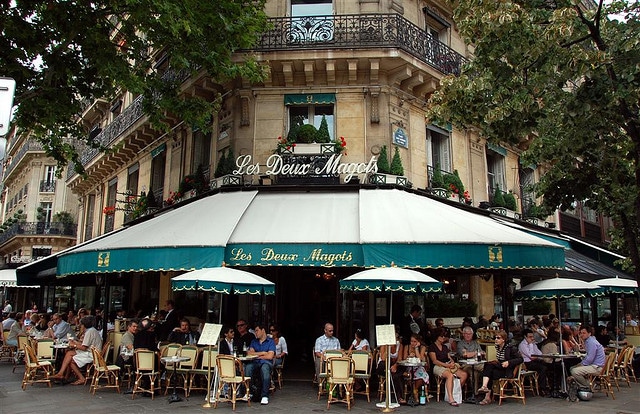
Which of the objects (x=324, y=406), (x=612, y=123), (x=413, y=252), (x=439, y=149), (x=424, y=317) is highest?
(x=439, y=149)

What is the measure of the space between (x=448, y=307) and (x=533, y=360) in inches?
150

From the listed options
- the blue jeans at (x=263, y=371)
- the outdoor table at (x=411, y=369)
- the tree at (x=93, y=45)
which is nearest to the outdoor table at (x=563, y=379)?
the outdoor table at (x=411, y=369)

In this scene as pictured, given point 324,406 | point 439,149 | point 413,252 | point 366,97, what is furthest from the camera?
point 439,149

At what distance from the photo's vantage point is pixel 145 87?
10883 mm

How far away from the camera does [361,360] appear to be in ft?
29.6

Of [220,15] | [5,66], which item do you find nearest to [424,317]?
[220,15]

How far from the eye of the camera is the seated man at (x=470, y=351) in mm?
9250

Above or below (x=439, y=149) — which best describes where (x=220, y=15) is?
above

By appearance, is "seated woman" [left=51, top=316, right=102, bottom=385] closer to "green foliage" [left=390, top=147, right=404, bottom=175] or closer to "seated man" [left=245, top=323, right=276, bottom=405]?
"seated man" [left=245, top=323, right=276, bottom=405]

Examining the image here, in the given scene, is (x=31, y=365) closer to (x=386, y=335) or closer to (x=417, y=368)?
(x=386, y=335)

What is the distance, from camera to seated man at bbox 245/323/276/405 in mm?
8781

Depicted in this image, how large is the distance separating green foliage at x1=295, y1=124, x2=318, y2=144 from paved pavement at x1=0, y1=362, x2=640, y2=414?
552 cm

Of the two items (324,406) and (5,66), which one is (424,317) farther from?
(5,66)

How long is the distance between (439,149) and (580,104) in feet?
20.3
